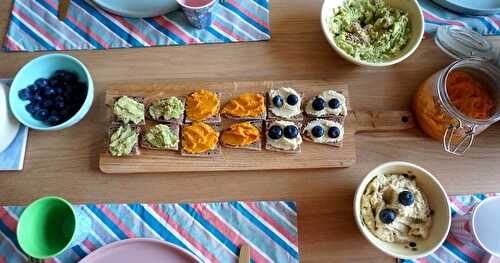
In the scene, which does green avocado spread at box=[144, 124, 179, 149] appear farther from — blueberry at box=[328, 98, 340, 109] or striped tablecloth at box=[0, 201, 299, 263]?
blueberry at box=[328, 98, 340, 109]

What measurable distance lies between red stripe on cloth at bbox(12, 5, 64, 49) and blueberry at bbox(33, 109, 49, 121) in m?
0.18

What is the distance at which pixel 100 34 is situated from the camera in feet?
3.09

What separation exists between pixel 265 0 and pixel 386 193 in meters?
0.53

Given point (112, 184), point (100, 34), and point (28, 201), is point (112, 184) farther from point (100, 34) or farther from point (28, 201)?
point (100, 34)

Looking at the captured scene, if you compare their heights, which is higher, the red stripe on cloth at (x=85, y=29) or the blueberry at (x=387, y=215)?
the red stripe on cloth at (x=85, y=29)

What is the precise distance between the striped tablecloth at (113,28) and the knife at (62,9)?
0.01 m

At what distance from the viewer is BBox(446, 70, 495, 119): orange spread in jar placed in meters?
0.80

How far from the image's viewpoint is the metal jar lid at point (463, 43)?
34.4 inches

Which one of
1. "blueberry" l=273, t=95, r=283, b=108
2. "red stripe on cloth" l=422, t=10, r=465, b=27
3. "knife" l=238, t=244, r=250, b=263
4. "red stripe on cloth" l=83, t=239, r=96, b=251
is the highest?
"red stripe on cloth" l=422, t=10, r=465, b=27

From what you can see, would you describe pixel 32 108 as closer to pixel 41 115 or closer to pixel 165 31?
pixel 41 115

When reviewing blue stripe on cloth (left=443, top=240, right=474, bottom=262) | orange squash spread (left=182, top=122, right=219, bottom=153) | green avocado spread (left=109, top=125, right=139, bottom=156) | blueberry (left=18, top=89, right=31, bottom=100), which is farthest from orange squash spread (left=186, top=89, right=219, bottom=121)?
Result: blue stripe on cloth (left=443, top=240, right=474, bottom=262)

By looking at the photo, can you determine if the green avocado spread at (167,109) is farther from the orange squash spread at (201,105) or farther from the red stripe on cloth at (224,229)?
the red stripe on cloth at (224,229)

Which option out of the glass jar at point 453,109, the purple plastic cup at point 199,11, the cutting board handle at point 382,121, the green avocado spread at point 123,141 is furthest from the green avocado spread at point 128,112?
the glass jar at point 453,109

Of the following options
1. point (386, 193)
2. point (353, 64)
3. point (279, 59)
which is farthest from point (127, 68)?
point (386, 193)
